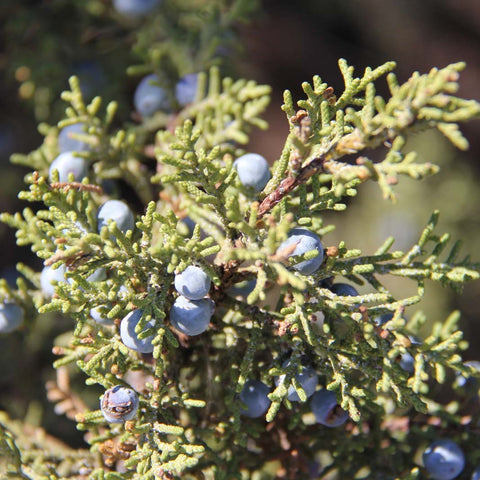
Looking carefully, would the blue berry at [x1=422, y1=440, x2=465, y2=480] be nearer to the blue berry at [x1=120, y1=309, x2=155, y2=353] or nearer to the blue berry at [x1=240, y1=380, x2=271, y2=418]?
the blue berry at [x1=240, y1=380, x2=271, y2=418]

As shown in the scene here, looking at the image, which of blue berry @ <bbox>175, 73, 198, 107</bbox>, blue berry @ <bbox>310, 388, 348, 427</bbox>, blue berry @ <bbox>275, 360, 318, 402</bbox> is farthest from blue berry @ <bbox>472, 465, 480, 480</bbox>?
blue berry @ <bbox>175, 73, 198, 107</bbox>

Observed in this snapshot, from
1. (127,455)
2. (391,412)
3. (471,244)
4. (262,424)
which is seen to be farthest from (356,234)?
(127,455)

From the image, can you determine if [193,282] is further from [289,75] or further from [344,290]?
[289,75]

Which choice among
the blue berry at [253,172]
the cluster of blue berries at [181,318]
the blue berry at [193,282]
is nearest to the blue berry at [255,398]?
the cluster of blue berries at [181,318]

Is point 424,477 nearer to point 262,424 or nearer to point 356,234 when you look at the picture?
point 262,424

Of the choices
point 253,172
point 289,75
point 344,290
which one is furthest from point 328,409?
point 289,75
